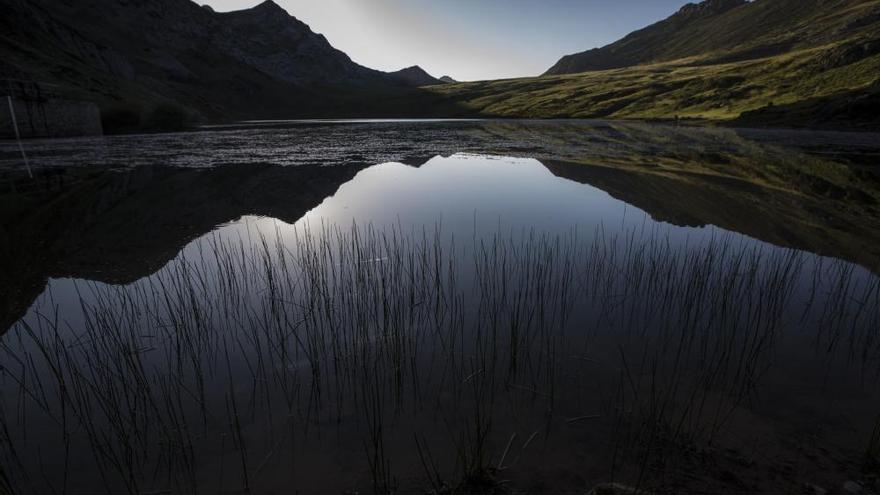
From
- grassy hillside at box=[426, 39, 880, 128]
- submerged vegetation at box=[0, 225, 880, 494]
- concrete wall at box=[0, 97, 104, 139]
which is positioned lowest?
submerged vegetation at box=[0, 225, 880, 494]

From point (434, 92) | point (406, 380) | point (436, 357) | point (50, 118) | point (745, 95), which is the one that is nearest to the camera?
point (406, 380)

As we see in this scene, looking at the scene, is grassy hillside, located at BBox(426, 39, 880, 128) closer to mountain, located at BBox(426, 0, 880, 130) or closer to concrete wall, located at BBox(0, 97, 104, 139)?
mountain, located at BBox(426, 0, 880, 130)

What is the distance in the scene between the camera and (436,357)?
6.50 m

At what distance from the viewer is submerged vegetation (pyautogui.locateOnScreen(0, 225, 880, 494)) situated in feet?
14.3

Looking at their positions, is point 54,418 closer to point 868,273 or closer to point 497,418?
point 497,418

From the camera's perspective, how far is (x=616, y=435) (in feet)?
15.6

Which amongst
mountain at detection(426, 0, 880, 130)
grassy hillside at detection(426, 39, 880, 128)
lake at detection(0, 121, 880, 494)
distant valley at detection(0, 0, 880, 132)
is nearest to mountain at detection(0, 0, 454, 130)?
distant valley at detection(0, 0, 880, 132)

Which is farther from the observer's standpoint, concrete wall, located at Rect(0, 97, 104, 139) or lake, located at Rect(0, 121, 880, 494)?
concrete wall, located at Rect(0, 97, 104, 139)

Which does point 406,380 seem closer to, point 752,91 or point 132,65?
point 752,91

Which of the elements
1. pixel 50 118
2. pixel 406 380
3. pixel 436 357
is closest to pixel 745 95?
pixel 436 357

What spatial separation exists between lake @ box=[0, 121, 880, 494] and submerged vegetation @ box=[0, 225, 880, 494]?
0.04 meters

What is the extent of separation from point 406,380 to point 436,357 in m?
0.77

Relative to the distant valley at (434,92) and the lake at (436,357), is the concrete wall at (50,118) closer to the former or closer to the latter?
the distant valley at (434,92)

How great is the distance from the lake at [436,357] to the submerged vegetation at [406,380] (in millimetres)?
37
